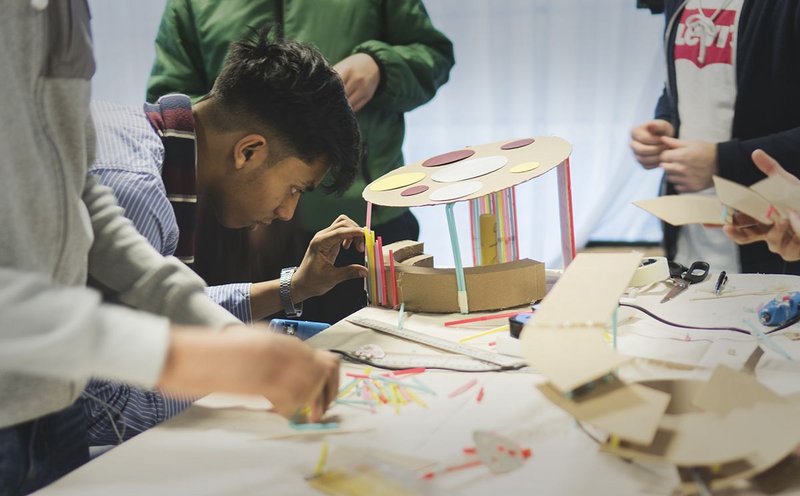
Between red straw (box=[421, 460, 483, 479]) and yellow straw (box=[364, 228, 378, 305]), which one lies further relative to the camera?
yellow straw (box=[364, 228, 378, 305])

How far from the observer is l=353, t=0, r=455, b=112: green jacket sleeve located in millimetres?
1604

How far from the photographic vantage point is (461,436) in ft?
2.38

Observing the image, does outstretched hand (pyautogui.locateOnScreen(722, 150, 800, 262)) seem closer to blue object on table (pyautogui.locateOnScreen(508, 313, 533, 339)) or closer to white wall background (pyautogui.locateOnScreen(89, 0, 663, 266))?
blue object on table (pyautogui.locateOnScreen(508, 313, 533, 339))

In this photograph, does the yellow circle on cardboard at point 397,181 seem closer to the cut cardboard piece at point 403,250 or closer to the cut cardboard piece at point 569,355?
the cut cardboard piece at point 403,250

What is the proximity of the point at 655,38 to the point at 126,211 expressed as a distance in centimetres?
218

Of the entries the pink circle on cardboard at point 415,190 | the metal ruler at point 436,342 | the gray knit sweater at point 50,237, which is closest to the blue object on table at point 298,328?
the metal ruler at point 436,342

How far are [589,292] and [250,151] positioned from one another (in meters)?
0.73

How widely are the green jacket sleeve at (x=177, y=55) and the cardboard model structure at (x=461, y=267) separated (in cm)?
63

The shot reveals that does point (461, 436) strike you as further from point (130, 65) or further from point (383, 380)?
point (130, 65)

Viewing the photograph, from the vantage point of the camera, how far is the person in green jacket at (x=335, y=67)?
5.25 feet

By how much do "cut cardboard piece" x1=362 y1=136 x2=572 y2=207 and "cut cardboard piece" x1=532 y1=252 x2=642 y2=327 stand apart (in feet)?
1.19

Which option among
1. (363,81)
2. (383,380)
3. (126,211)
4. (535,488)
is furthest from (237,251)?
(535,488)

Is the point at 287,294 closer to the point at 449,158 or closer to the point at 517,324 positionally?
the point at 449,158

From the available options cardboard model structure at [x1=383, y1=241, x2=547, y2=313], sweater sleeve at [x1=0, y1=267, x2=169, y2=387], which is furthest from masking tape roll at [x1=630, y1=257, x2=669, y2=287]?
sweater sleeve at [x1=0, y1=267, x2=169, y2=387]
